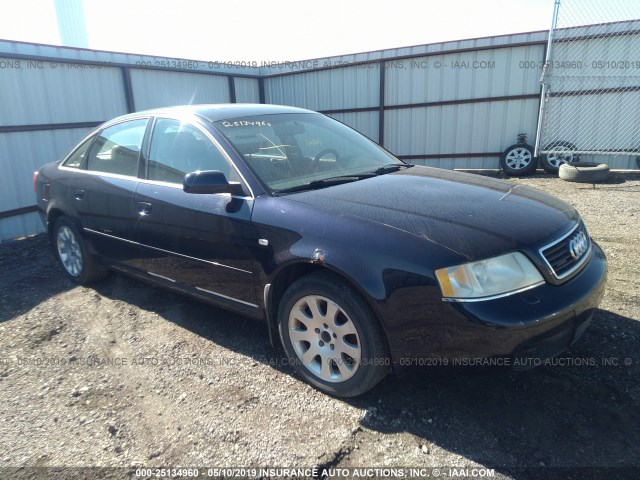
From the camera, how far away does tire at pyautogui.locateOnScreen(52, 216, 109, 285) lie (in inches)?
166

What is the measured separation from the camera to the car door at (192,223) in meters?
2.78

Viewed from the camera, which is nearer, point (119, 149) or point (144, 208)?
point (144, 208)

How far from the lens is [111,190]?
3.63 metres

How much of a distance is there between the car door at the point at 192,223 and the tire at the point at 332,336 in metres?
0.37

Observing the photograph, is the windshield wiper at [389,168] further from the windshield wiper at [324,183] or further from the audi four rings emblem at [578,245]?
the audi four rings emblem at [578,245]

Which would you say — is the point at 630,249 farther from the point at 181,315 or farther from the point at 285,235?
the point at 181,315

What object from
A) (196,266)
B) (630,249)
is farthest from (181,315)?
(630,249)

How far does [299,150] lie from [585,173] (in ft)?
24.9

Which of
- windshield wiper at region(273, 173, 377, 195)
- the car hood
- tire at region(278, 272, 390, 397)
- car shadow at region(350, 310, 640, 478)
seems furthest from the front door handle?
car shadow at region(350, 310, 640, 478)

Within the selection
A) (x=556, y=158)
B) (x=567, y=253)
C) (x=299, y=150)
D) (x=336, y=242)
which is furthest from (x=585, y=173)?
(x=336, y=242)

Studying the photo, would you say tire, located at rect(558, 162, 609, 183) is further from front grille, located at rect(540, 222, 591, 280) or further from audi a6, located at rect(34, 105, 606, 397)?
front grille, located at rect(540, 222, 591, 280)

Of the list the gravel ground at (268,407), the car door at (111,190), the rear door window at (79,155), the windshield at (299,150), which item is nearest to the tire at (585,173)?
the gravel ground at (268,407)

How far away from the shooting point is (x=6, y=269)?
5.36 metres

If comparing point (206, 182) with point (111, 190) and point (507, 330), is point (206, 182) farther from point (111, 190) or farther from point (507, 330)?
point (507, 330)
